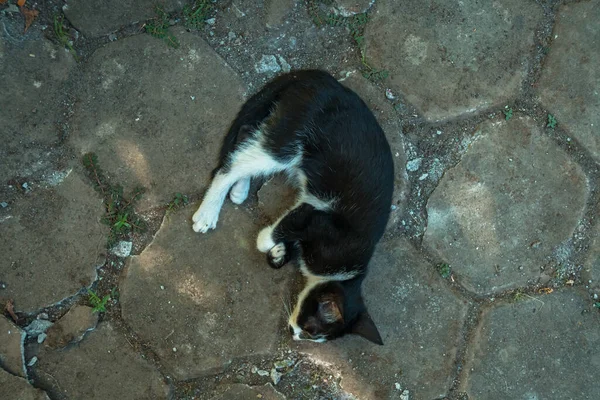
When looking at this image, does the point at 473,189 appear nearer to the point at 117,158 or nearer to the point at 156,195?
the point at 156,195

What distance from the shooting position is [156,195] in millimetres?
2824

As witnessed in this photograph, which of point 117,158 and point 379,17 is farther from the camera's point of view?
point 379,17

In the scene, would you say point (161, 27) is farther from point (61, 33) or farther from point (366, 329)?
point (366, 329)

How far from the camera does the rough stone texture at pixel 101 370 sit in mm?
2707

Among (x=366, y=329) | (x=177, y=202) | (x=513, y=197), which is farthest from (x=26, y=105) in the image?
(x=513, y=197)

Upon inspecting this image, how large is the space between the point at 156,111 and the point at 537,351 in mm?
2409

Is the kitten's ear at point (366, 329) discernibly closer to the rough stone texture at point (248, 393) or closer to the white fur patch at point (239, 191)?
the rough stone texture at point (248, 393)

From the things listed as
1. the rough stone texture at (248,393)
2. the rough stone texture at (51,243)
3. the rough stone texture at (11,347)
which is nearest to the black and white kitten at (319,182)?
the rough stone texture at (248,393)

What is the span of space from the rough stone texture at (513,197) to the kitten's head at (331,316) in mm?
710

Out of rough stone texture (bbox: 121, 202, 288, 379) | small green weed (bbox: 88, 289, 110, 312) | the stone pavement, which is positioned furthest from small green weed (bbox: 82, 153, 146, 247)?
small green weed (bbox: 88, 289, 110, 312)

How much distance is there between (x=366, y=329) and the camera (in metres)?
2.66

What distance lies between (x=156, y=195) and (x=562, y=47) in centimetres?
236

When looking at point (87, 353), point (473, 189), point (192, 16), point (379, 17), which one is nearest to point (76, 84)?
point (192, 16)

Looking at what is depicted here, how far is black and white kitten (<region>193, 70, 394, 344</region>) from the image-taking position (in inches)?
104
